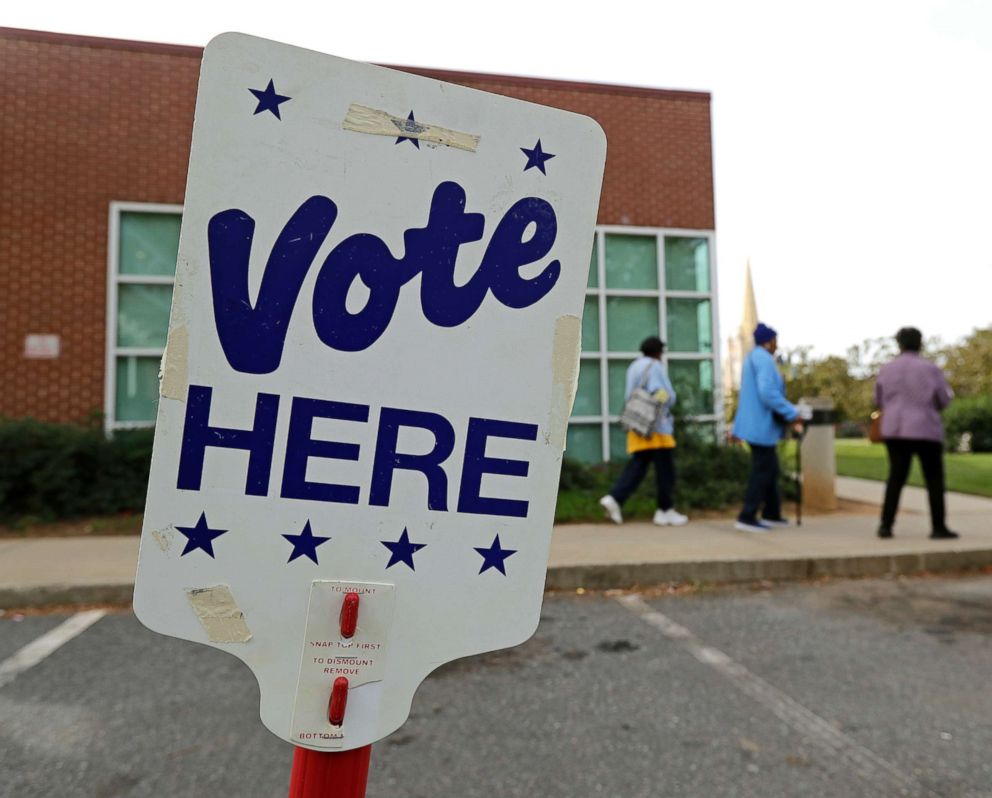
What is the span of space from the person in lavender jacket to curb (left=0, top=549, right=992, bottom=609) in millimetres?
750

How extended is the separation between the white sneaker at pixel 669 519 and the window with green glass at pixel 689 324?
143 inches

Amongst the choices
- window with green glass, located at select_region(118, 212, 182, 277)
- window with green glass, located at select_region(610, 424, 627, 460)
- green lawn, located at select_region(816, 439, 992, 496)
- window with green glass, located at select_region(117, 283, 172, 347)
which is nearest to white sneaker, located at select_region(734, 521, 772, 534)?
window with green glass, located at select_region(610, 424, 627, 460)

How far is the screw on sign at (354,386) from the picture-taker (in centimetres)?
97

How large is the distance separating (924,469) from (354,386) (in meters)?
7.11

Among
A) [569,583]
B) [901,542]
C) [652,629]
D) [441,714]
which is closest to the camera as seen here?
[441,714]

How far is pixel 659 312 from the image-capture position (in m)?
10.7

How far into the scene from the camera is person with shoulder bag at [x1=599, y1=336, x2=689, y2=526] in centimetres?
715

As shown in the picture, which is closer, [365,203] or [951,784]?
[365,203]

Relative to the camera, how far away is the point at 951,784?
8.32ft

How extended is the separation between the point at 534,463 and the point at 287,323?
1.26 ft

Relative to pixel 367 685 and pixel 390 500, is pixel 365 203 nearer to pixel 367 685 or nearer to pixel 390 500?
pixel 390 500

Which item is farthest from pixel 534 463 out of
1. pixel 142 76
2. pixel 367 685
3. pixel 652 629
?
pixel 142 76

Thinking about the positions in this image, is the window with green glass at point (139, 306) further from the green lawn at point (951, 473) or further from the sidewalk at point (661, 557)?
the green lawn at point (951, 473)

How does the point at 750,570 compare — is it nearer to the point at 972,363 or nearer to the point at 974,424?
the point at 974,424
